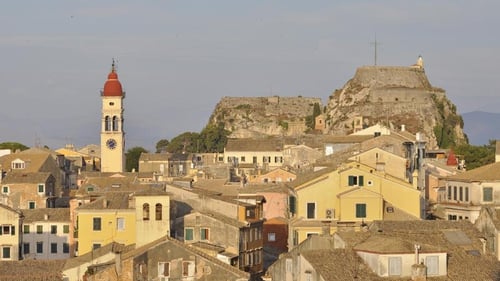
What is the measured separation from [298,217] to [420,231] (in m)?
13.6

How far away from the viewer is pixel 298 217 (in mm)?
59594

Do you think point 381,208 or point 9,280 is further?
point 381,208

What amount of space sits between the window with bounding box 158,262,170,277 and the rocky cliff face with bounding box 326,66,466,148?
4726 inches

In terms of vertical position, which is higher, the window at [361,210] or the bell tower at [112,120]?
the bell tower at [112,120]

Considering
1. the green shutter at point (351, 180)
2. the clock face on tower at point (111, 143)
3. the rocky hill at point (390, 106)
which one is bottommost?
the green shutter at point (351, 180)

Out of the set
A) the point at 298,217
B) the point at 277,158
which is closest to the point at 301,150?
the point at 277,158

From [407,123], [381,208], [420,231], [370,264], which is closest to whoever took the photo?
[370,264]

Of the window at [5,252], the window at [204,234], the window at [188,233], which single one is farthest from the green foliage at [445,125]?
the window at [188,233]

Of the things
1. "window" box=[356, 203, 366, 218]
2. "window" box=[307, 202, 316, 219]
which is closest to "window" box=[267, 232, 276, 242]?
"window" box=[307, 202, 316, 219]

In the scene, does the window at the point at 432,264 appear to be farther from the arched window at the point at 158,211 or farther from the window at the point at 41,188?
the window at the point at 41,188

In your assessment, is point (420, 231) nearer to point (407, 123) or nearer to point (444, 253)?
point (444, 253)

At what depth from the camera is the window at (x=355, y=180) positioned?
60272 millimetres

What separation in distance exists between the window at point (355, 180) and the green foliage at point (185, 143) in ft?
A: 367

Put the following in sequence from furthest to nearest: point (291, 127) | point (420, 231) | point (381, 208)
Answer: point (291, 127)
point (381, 208)
point (420, 231)
